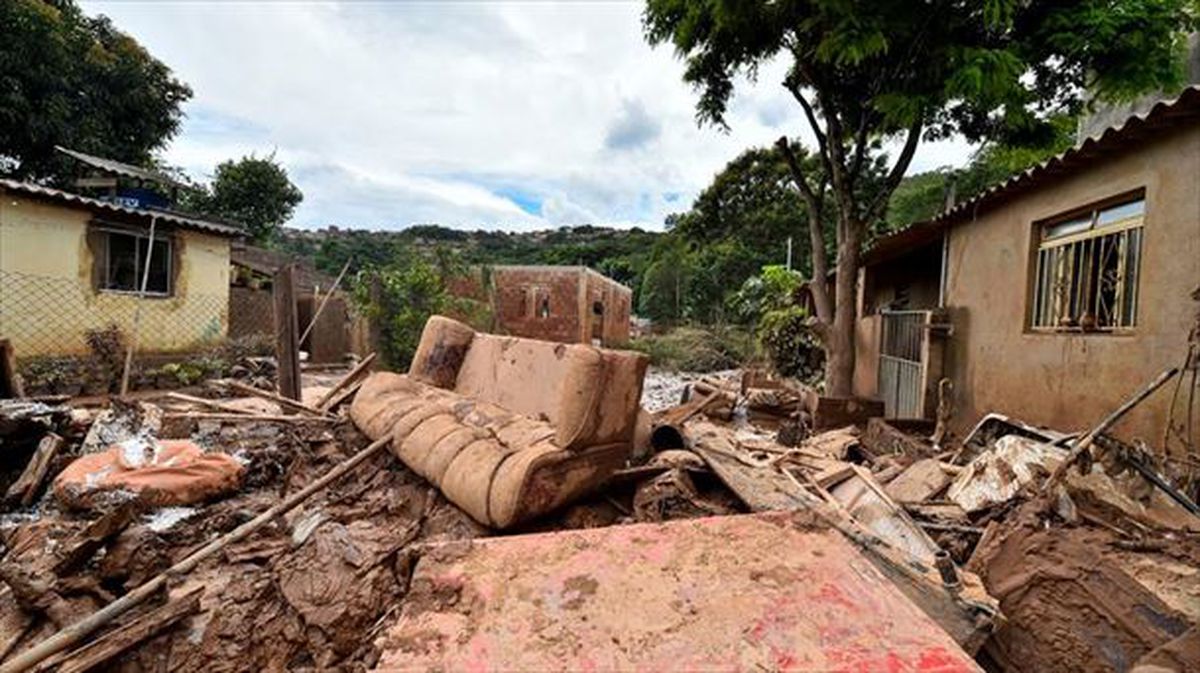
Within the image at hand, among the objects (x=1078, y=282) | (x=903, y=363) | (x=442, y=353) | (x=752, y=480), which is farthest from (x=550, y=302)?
(x=752, y=480)

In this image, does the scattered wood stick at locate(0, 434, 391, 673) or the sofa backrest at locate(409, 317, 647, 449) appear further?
the sofa backrest at locate(409, 317, 647, 449)

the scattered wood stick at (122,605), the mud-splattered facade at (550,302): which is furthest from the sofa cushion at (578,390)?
the mud-splattered facade at (550,302)

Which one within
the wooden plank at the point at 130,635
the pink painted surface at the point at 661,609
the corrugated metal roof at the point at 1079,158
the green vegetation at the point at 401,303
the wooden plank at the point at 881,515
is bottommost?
the wooden plank at the point at 130,635

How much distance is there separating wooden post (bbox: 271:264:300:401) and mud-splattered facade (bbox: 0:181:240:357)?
15.3 feet

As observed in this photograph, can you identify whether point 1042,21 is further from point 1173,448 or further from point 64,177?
point 64,177

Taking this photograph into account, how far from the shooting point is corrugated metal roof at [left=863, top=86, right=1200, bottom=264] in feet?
11.2

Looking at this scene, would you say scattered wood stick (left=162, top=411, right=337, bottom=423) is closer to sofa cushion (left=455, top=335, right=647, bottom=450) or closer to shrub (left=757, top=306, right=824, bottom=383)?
sofa cushion (left=455, top=335, right=647, bottom=450)

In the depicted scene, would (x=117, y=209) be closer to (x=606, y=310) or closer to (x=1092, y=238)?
(x=1092, y=238)

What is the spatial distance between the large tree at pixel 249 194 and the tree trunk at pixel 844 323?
16461 mm

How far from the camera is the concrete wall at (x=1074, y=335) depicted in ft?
11.8

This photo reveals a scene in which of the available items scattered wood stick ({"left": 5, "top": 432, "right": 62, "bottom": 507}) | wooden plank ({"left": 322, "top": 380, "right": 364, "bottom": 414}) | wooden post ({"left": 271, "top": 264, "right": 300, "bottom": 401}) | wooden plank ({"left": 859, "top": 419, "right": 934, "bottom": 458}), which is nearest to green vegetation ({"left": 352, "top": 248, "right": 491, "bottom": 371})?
wooden post ({"left": 271, "top": 264, "right": 300, "bottom": 401})

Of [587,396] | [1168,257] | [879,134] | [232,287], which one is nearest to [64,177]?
[232,287]

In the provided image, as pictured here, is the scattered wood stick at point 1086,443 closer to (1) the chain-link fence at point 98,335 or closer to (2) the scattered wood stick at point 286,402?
(2) the scattered wood stick at point 286,402

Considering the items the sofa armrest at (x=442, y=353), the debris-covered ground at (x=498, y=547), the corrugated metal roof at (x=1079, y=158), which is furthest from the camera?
the sofa armrest at (x=442, y=353)
